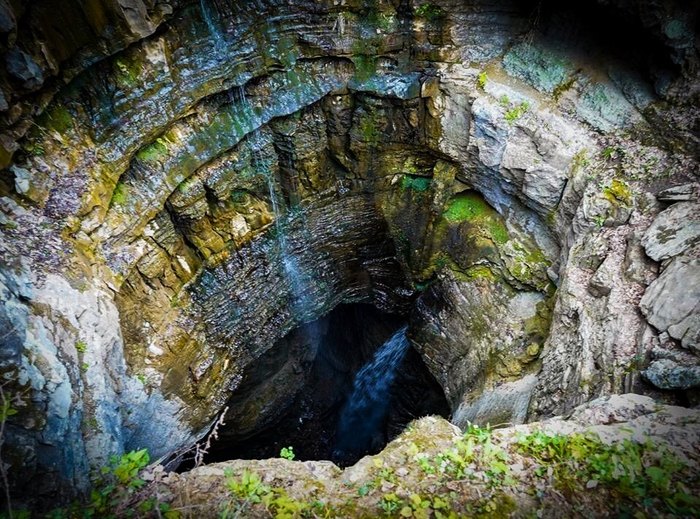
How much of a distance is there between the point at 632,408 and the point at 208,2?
6609 mm

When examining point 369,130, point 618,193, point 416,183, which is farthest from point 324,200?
point 618,193

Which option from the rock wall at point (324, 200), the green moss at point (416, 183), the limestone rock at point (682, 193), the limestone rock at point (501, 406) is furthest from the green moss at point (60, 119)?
the limestone rock at point (682, 193)

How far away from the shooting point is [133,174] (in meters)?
5.82

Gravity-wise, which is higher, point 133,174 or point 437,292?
point 133,174

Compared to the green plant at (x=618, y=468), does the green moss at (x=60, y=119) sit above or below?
above

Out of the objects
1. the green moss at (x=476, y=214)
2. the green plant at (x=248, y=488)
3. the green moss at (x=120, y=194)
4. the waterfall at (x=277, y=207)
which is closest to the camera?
the green plant at (x=248, y=488)

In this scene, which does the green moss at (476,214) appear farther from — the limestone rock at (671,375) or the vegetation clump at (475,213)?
the limestone rock at (671,375)

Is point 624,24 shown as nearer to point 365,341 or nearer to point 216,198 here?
point 216,198

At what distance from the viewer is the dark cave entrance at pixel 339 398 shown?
10172 mm

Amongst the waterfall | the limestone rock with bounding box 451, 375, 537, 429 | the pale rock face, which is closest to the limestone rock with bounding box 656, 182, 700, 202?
the pale rock face

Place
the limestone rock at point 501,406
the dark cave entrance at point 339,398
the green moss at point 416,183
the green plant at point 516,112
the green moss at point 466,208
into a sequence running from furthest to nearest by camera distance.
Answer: the dark cave entrance at point 339,398
the green moss at point 416,183
the green moss at point 466,208
the green plant at point 516,112
the limestone rock at point 501,406

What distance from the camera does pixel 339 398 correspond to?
11.7 meters

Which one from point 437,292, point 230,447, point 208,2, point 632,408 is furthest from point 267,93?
point 230,447

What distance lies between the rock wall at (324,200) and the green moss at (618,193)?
0.09ft
